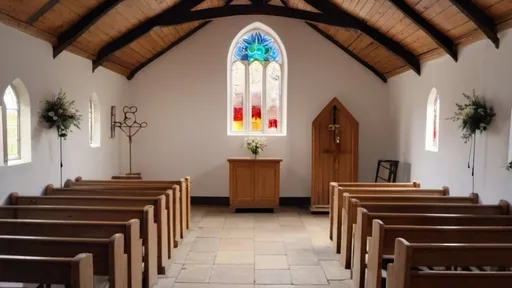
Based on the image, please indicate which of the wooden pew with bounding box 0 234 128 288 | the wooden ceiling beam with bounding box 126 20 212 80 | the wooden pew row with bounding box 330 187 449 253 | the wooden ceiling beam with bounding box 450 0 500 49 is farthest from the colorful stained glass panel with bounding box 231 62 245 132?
the wooden pew with bounding box 0 234 128 288

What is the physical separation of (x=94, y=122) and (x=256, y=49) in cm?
343

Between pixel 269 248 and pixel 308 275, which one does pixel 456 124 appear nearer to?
pixel 308 275

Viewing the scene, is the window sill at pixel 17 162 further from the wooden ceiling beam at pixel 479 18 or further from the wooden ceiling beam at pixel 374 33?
the wooden ceiling beam at pixel 479 18

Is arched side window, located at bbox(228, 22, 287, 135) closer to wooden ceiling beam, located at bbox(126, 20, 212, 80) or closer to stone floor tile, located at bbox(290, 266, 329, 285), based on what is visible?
wooden ceiling beam, located at bbox(126, 20, 212, 80)

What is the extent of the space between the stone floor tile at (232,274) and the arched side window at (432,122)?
133 inches

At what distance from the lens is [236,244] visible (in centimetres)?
550

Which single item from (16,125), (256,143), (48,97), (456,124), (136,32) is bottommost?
(256,143)

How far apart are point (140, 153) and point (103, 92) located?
5.56 ft

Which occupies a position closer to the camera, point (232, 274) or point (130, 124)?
point (232, 274)

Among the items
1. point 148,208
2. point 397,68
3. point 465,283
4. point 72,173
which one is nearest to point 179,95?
point 72,173

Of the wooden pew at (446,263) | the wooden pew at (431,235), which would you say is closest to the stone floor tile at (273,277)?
the wooden pew at (431,235)

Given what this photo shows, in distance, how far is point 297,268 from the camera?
459 centimetres

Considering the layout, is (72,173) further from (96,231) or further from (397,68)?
(397,68)

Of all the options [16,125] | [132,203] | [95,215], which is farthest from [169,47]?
[95,215]
